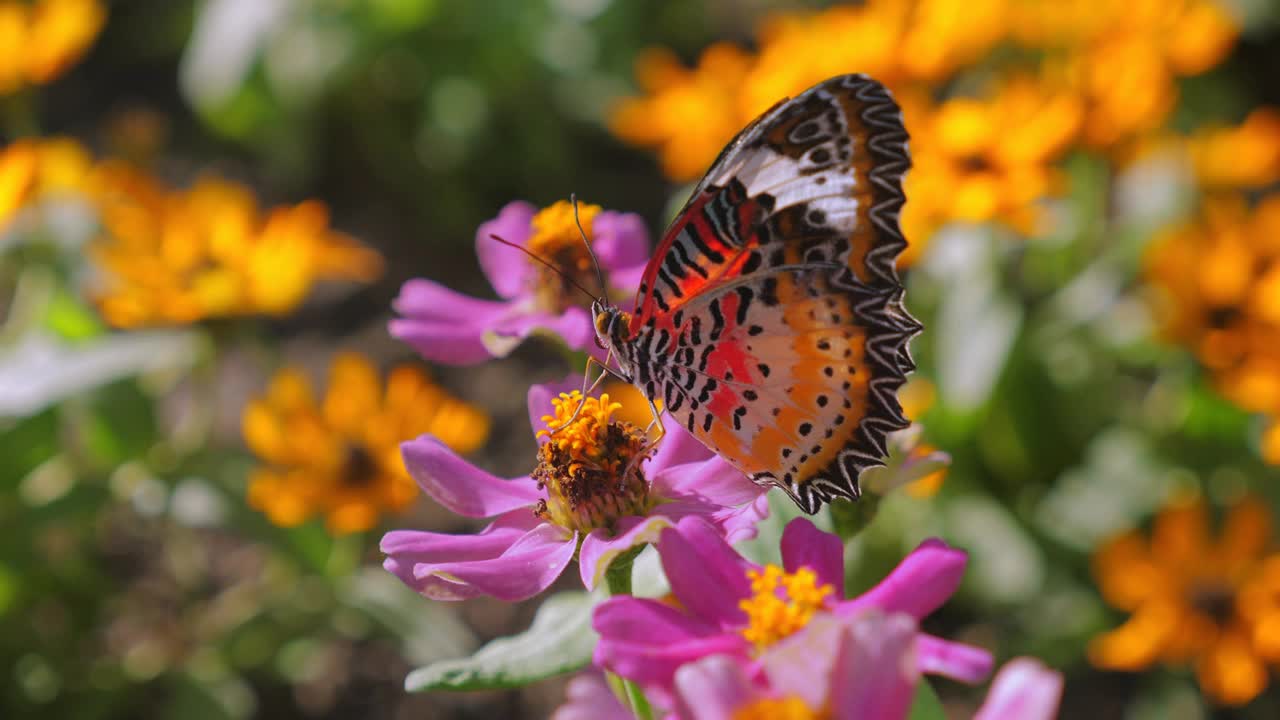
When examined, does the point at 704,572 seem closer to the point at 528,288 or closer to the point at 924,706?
the point at 924,706

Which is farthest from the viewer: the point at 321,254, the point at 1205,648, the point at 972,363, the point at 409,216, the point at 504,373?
the point at 409,216

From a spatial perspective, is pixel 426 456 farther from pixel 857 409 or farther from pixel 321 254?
pixel 321 254

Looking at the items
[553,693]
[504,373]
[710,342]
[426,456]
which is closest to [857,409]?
[710,342]

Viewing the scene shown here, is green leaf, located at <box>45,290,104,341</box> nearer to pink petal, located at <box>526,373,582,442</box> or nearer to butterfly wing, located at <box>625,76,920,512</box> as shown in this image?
pink petal, located at <box>526,373,582,442</box>

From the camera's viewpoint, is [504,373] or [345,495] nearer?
[345,495]

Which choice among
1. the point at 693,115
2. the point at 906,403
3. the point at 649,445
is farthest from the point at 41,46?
the point at 649,445
